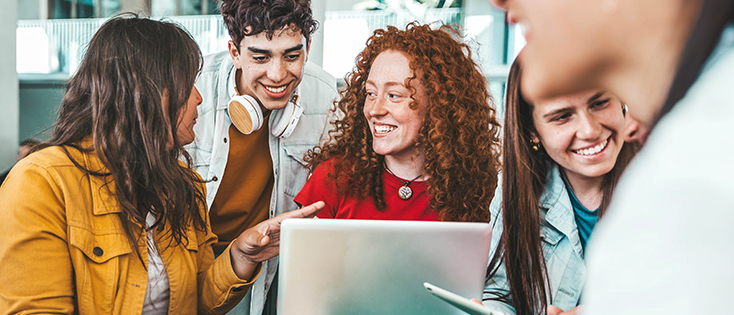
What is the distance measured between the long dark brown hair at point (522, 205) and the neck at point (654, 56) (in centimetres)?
107

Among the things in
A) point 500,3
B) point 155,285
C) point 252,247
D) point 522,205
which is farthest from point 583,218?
point 155,285

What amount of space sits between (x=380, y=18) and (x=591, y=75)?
2.91 meters

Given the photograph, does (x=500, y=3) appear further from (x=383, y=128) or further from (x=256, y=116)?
(x=256, y=116)

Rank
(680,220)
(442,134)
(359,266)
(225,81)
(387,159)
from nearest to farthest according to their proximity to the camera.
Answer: (680,220)
(359,266)
(442,134)
(387,159)
(225,81)

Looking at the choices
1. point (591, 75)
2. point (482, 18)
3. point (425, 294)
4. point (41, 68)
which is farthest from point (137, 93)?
point (41, 68)

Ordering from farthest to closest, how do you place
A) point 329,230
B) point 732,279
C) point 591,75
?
point 329,230, point 591,75, point 732,279

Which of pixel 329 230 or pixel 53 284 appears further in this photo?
pixel 53 284

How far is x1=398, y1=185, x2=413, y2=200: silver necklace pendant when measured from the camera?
1.97m

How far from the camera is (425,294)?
115cm

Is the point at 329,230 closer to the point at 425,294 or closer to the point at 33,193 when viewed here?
the point at 425,294

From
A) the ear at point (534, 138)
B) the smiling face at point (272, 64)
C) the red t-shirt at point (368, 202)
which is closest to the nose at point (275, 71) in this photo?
the smiling face at point (272, 64)

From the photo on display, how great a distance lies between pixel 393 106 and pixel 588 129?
73cm

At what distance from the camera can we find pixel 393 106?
6.48ft

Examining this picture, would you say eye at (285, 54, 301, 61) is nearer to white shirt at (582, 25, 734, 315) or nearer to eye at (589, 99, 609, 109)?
eye at (589, 99, 609, 109)
